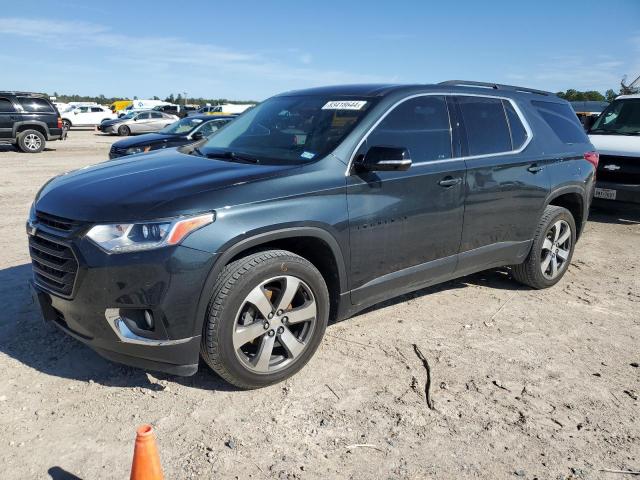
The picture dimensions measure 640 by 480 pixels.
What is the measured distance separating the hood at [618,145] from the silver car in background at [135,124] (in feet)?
84.2

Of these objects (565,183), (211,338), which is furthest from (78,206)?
(565,183)

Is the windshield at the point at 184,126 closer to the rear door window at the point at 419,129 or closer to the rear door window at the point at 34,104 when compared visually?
the rear door window at the point at 34,104

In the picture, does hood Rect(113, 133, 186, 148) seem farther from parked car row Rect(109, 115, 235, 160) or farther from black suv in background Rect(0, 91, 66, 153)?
black suv in background Rect(0, 91, 66, 153)

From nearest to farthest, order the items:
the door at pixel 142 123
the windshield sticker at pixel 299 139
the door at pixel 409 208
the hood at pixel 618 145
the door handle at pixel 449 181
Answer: the door at pixel 409 208, the windshield sticker at pixel 299 139, the door handle at pixel 449 181, the hood at pixel 618 145, the door at pixel 142 123

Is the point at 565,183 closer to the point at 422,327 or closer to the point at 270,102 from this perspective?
the point at 422,327

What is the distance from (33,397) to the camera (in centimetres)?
324

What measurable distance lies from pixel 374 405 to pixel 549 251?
291cm

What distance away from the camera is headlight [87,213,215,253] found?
285 cm

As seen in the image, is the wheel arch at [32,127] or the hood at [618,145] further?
the wheel arch at [32,127]

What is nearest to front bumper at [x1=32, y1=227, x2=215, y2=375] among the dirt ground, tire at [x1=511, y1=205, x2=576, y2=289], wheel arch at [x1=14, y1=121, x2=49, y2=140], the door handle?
the dirt ground

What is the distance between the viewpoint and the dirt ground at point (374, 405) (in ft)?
8.97

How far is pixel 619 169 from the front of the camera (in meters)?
8.44

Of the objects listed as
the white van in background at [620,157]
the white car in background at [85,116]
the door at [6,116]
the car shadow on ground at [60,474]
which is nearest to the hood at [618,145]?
the white van in background at [620,157]

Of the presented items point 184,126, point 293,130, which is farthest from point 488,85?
point 184,126
